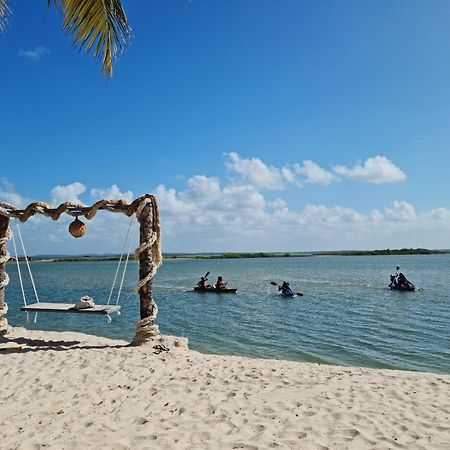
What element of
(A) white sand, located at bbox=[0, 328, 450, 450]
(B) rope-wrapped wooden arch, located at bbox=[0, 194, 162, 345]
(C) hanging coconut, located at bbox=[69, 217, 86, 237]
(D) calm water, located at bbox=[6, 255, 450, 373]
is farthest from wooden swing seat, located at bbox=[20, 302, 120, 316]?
(D) calm water, located at bbox=[6, 255, 450, 373]

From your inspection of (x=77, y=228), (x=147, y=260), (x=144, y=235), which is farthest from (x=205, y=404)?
(x=77, y=228)

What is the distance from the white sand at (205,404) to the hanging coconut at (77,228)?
252 centimetres

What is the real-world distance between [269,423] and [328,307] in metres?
15.2

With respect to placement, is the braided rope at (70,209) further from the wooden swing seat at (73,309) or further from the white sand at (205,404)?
the white sand at (205,404)

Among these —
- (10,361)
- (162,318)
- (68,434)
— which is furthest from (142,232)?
(162,318)

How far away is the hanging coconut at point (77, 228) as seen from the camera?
352 inches

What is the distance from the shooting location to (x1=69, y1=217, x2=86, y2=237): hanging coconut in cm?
893

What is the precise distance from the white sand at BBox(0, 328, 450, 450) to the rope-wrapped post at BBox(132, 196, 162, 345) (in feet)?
2.19

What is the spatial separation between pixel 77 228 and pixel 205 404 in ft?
17.3

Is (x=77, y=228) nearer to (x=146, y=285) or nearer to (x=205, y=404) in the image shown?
(x=146, y=285)

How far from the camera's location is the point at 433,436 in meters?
4.26

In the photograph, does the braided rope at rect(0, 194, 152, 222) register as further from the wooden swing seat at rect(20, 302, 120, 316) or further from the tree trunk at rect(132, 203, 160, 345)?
the wooden swing seat at rect(20, 302, 120, 316)

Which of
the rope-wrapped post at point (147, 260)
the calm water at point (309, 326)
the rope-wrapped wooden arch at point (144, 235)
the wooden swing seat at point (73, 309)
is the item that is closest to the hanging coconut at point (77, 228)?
the rope-wrapped wooden arch at point (144, 235)

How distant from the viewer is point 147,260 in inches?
345
